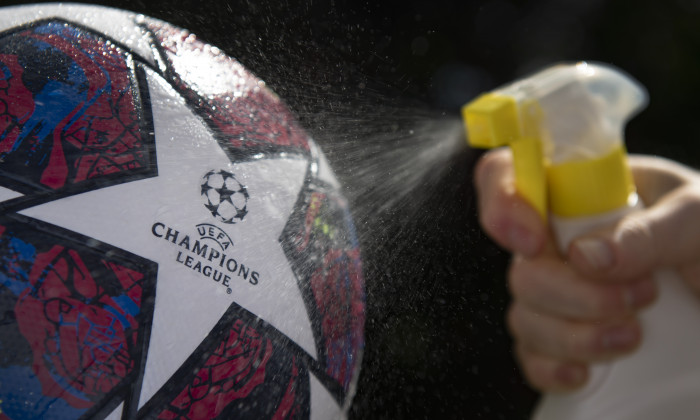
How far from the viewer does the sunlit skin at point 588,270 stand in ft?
2.95

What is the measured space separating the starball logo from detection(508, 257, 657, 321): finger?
1.83 feet

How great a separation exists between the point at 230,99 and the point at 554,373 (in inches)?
36.2

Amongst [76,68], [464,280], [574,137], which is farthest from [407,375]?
[574,137]

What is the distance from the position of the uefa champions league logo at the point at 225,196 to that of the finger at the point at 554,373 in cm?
63

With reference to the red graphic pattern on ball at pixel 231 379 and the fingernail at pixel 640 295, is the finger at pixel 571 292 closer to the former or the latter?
the fingernail at pixel 640 295

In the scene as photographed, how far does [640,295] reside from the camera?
0.92m

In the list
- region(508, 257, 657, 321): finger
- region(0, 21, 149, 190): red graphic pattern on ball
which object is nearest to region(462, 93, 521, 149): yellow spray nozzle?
region(508, 257, 657, 321): finger

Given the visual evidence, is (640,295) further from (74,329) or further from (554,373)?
(74,329)

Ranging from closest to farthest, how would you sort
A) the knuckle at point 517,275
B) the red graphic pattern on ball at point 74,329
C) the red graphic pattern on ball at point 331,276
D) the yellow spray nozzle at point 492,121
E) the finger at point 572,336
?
the yellow spray nozzle at point 492,121 → the finger at point 572,336 → the knuckle at point 517,275 → the red graphic pattern on ball at point 74,329 → the red graphic pattern on ball at point 331,276

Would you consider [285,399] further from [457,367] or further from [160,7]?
[160,7]

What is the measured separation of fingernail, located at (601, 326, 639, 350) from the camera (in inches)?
35.5

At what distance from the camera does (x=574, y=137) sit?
858 millimetres

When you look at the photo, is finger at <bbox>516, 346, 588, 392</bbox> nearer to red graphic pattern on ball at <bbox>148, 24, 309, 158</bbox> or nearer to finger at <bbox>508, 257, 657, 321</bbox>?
finger at <bbox>508, 257, 657, 321</bbox>

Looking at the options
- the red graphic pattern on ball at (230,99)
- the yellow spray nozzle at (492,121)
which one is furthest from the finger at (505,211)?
the red graphic pattern on ball at (230,99)
